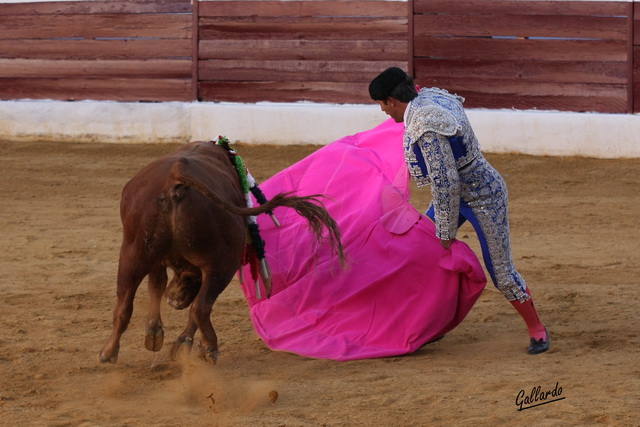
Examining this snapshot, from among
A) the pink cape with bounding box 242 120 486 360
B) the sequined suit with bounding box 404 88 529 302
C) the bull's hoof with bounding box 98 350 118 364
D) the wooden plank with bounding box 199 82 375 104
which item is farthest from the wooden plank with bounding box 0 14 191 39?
the bull's hoof with bounding box 98 350 118 364

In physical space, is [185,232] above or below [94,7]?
above

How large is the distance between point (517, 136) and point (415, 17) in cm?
155

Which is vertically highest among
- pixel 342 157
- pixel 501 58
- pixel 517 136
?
pixel 342 157

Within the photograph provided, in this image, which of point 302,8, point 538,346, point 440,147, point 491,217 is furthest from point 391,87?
point 302,8

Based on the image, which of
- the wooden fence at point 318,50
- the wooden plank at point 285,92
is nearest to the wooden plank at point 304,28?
the wooden fence at point 318,50

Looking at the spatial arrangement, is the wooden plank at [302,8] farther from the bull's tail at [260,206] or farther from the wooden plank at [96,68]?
the bull's tail at [260,206]

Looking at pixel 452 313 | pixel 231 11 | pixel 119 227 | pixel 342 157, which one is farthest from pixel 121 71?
pixel 452 313

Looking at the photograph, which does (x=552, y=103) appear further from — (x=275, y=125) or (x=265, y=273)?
(x=265, y=273)

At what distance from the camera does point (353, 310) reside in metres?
4.83

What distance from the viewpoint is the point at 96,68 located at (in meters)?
10.9

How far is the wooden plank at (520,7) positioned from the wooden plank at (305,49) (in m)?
0.45

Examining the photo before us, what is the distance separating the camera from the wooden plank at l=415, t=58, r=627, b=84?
9633mm

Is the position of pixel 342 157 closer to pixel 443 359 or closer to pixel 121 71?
pixel 443 359

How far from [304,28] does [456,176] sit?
255 inches
